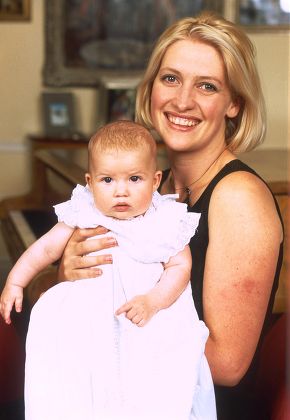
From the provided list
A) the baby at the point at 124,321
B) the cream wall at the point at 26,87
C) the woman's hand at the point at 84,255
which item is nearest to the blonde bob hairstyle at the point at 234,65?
the baby at the point at 124,321

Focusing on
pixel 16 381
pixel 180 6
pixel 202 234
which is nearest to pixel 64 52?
pixel 180 6

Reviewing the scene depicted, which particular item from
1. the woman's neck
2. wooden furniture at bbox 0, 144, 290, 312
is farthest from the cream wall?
the woman's neck

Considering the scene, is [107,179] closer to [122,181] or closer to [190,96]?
[122,181]

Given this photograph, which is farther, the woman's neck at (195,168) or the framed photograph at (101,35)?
the framed photograph at (101,35)

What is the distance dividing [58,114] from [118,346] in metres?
4.67

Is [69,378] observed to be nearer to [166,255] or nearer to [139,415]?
[139,415]

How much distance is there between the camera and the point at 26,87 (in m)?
6.22

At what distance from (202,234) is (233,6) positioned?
15.6 feet

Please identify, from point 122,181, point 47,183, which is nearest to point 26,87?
point 47,183

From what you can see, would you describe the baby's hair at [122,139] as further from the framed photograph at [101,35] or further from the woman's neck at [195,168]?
the framed photograph at [101,35]

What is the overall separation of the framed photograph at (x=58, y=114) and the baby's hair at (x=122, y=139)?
4.44 m

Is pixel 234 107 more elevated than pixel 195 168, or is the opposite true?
pixel 234 107

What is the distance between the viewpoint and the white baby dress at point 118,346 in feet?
5.41

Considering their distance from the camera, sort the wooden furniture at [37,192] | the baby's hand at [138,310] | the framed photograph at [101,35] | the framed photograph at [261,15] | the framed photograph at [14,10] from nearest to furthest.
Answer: the baby's hand at [138,310] → the wooden furniture at [37,192] → the framed photograph at [14,10] → the framed photograph at [101,35] → the framed photograph at [261,15]
